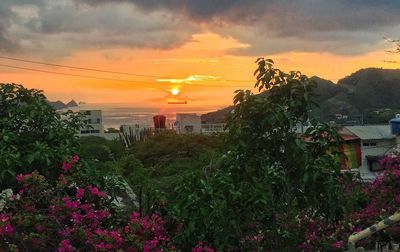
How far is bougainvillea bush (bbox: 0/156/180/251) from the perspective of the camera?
358cm

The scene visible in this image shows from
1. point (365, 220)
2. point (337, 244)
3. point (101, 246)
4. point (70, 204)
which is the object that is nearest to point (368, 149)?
point (365, 220)

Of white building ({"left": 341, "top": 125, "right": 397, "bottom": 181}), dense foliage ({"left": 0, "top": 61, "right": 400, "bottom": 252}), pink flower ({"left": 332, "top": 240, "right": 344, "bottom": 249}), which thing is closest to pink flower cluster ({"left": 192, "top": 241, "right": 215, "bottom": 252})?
dense foliage ({"left": 0, "top": 61, "right": 400, "bottom": 252})

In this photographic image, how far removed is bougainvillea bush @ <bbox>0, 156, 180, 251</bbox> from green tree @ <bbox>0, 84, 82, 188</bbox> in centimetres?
55

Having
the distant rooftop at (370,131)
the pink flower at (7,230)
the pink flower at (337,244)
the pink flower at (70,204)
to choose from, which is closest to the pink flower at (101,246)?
the pink flower at (70,204)

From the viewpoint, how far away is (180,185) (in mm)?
4125

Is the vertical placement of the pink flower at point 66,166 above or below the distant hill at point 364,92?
below

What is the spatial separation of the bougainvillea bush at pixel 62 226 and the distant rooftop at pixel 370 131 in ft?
122

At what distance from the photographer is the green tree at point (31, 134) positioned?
15.0 feet

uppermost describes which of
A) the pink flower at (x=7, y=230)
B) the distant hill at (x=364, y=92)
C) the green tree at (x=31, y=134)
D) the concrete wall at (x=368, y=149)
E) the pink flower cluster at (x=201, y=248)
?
the distant hill at (x=364, y=92)

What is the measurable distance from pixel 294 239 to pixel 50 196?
6.89 ft

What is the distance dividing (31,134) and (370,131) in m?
38.5

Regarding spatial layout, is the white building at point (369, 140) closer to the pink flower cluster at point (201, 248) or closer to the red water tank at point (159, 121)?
the red water tank at point (159, 121)

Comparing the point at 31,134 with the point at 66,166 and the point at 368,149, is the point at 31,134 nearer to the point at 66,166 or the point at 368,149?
the point at 66,166

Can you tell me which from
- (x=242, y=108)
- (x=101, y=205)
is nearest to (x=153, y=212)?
(x=101, y=205)
